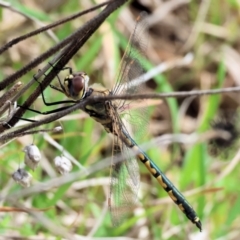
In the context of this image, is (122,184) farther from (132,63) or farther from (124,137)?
(132,63)

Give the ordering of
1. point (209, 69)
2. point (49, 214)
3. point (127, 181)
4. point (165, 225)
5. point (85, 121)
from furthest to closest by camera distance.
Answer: point (209, 69)
point (85, 121)
point (165, 225)
point (49, 214)
point (127, 181)

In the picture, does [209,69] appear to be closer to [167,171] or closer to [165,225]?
[167,171]

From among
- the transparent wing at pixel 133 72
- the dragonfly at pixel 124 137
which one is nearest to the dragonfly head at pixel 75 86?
the dragonfly at pixel 124 137

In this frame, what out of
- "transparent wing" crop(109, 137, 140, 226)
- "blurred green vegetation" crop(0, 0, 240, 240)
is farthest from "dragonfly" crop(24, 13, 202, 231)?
Result: "blurred green vegetation" crop(0, 0, 240, 240)

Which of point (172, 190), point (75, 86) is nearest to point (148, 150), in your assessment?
point (172, 190)

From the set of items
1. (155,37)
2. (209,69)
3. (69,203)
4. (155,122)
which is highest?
(155,37)

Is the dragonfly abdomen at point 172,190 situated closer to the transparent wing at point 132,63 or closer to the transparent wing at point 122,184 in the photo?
the transparent wing at point 122,184

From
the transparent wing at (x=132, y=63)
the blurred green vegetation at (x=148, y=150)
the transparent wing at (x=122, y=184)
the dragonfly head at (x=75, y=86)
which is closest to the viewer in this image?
the dragonfly head at (x=75, y=86)

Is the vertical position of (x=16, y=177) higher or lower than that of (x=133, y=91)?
lower

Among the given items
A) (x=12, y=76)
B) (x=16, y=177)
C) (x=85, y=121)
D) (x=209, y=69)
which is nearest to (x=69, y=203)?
(x=85, y=121)
